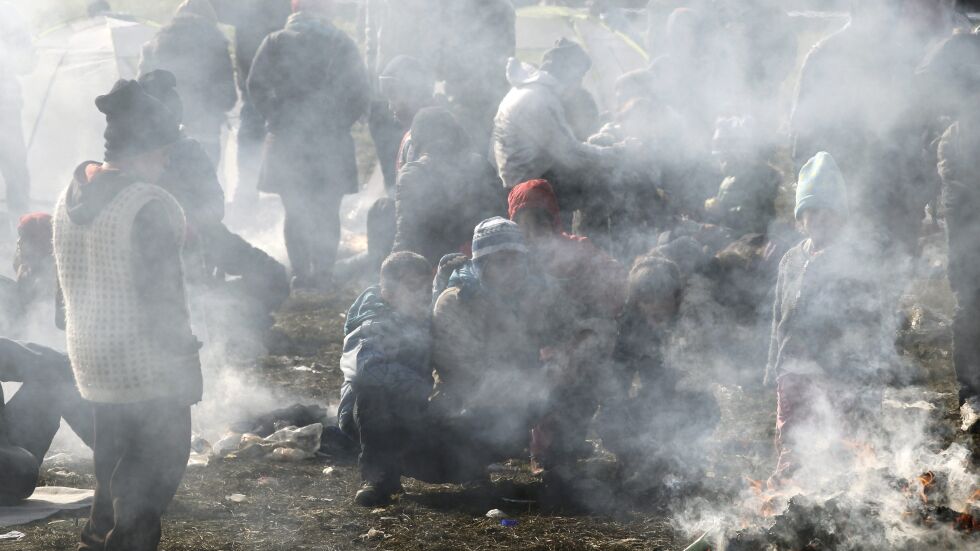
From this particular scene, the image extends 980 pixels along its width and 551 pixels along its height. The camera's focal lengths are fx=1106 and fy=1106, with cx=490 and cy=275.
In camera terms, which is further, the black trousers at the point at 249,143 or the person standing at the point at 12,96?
the black trousers at the point at 249,143

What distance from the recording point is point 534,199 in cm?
584

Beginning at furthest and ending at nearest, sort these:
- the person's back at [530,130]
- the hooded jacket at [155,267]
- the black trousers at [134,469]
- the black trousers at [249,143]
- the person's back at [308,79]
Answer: the black trousers at [249,143] → the person's back at [308,79] → the person's back at [530,130] → the black trousers at [134,469] → the hooded jacket at [155,267]

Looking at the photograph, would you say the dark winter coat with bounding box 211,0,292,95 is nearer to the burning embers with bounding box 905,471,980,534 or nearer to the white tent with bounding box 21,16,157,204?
the white tent with bounding box 21,16,157,204

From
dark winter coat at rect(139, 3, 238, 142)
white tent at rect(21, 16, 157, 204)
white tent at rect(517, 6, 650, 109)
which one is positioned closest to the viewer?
dark winter coat at rect(139, 3, 238, 142)

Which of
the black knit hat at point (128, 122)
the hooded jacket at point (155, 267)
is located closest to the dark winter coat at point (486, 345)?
the hooded jacket at point (155, 267)

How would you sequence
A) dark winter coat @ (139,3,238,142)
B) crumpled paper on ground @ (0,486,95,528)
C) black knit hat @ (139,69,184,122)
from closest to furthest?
crumpled paper on ground @ (0,486,95,528), black knit hat @ (139,69,184,122), dark winter coat @ (139,3,238,142)

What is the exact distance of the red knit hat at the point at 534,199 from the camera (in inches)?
230

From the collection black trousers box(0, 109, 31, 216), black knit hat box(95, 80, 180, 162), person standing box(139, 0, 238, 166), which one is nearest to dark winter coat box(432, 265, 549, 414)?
black knit hat box(95, 80, 180, 162)

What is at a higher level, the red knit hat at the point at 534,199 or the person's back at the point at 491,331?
the red knit hat at the point at 534,199

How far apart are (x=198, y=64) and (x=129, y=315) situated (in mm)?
6076

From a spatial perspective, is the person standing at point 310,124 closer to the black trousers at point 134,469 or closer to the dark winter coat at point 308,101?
the dark winter coat at point 308,101

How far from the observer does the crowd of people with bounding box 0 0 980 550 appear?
4.11 meters

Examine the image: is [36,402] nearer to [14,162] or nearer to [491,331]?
[491,331]

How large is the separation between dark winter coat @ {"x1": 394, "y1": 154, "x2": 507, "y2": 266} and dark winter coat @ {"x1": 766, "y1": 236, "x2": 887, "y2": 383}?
1.95 m
